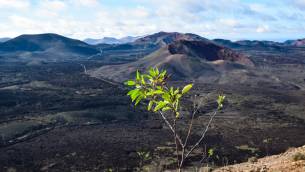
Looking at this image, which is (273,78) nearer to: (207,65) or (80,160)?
(207,65)

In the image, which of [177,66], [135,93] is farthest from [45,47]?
[135,93]

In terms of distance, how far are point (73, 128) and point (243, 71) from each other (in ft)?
199

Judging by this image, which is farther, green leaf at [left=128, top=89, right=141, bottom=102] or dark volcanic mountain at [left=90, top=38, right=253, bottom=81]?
dark volcanic mountain at [left=90, top=38, right=253, bottom=81]

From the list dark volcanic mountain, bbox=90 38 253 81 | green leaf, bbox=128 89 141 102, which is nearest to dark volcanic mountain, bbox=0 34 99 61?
dark volcanic mountain, bbox=90 38 253 81

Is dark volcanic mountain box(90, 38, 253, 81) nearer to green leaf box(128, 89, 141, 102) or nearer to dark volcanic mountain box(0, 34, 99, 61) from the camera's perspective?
dark volcanic mountain box(0, 34, 99, 61)

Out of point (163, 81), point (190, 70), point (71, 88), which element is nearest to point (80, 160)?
point (163, 81)

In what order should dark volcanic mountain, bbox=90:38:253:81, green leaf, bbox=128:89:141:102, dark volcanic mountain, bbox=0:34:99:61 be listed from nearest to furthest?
green leaf, bbox=128:89:141:102 → dark volcanic mountain, bbox=90:38:253:81 → dark volcanic mountain, bbox=0:34:99:61

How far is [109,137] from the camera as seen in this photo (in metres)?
39.3

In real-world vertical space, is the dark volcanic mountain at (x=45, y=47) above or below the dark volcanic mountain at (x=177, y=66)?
above

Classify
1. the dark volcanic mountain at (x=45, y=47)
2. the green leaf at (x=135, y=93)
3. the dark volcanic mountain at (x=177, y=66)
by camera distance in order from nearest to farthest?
the green leaf at (x=135, y=93)
the dark volcanic mountain at (x=177, y=66)
the dark volcanic mountain at (x=45, y=47)

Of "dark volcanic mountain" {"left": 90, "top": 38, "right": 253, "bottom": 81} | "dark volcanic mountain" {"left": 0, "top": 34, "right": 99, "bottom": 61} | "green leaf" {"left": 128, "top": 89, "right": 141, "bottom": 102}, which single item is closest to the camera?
"green leaf" {"left": 128, "top": 89, "right": 141, "bottom": 102}

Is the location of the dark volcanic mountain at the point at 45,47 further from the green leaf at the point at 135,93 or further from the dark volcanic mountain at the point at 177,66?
the green leaf at the point at 135,93

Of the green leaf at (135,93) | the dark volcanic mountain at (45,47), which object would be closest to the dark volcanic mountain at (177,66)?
the dark volcanic mountain at (45,47)

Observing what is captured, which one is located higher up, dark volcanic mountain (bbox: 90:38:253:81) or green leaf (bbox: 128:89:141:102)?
green leaf (bbox: 128:89:141:102)
